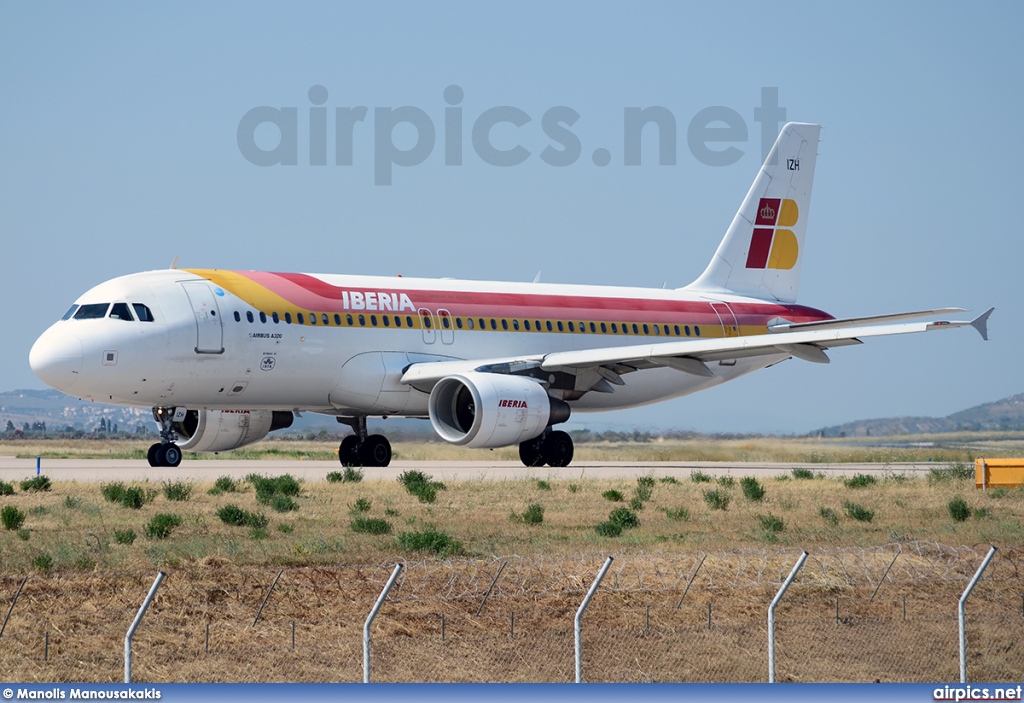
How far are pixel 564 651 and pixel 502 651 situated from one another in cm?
58

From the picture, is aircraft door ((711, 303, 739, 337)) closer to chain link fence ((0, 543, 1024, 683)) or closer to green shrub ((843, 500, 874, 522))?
green shrub ((843, 500, 874, 522))

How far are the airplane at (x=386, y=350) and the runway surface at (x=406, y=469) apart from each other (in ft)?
2.64

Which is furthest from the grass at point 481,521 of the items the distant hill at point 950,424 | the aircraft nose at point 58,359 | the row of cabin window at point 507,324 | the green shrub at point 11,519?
the distant hill at point 950,424

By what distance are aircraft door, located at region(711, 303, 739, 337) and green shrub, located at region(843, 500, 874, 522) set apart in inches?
542

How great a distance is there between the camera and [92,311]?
27.3 meters

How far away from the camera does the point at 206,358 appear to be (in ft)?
90.4

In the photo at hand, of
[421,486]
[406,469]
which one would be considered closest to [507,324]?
[406,469]

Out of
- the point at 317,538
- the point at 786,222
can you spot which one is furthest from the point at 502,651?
the point at 786,222

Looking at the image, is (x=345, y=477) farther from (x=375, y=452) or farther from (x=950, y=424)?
(x=950, y=424)

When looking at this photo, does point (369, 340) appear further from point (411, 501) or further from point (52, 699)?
point (52, 699)

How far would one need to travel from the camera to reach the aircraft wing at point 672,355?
28.6 meters

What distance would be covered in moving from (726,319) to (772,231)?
3962 millimetres

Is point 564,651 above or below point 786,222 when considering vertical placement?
below

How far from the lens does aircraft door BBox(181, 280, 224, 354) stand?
90.1 feet
